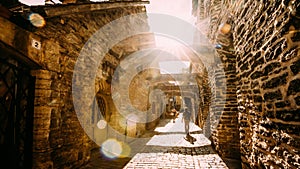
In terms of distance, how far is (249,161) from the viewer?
3590 mm

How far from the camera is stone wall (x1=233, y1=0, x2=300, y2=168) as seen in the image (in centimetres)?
202

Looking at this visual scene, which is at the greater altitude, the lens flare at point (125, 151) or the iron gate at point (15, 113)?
the iron gate at point (15, 113)

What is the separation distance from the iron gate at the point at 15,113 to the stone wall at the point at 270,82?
4.13 metres

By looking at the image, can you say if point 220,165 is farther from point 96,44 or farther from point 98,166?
point 96,44

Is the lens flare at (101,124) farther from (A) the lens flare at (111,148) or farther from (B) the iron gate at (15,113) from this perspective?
(B) the iron gate at (15,113)

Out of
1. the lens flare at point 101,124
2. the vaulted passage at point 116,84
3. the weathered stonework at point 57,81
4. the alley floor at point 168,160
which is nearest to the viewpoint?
the vaulted passage at point 116,84

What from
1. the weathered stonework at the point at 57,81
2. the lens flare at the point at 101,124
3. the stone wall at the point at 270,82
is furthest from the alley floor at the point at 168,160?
the stone wall at the point at 270,82

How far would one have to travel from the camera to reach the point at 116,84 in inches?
280

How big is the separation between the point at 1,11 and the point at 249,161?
196 inches

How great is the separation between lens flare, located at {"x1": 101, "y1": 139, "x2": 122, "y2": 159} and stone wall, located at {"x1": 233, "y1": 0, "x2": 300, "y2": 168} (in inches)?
153

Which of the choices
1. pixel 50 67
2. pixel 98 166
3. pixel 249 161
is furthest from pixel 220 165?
pixel 50 67

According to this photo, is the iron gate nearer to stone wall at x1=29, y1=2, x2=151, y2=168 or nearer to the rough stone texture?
stone wall at x1=29, y1=2, x2=151, y2=168

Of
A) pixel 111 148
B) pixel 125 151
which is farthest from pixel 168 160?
pixel 111 148

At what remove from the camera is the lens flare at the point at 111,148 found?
5961 mm
